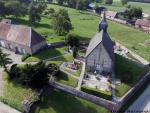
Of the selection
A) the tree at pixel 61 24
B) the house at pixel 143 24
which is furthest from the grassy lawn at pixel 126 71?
the house at pixel 143 24

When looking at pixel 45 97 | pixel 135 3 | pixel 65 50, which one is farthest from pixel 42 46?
pixel 135 3

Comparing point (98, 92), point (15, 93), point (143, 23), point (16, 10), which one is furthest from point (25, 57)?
point (143, 23)

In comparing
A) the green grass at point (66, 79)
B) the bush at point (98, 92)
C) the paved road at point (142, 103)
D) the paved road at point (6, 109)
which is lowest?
the paved road at point (6, 109)

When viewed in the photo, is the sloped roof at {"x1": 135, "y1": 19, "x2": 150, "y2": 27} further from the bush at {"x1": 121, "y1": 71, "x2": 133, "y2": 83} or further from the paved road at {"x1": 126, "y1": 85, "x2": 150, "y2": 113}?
the bush at {"x1": 121, "y1": 71, "x2": 133, "y2": 83}

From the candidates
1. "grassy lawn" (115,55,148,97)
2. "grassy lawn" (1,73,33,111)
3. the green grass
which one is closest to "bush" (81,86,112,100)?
"grassy lawn" (115,55,148,97)

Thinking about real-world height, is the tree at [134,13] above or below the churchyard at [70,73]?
above

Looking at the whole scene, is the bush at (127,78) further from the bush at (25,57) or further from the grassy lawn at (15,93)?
the bush at (25,57)

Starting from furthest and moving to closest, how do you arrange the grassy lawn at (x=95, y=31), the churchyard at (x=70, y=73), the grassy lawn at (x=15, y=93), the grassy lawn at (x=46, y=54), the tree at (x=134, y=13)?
the tree at (x=134, y=13) < the grassy lawn at (x=95, y=31) < the grassy lawn at (x=46, y=54) < the grassy lawn at (x=15, y=93) < the churchyard at (x=70, y=73)
